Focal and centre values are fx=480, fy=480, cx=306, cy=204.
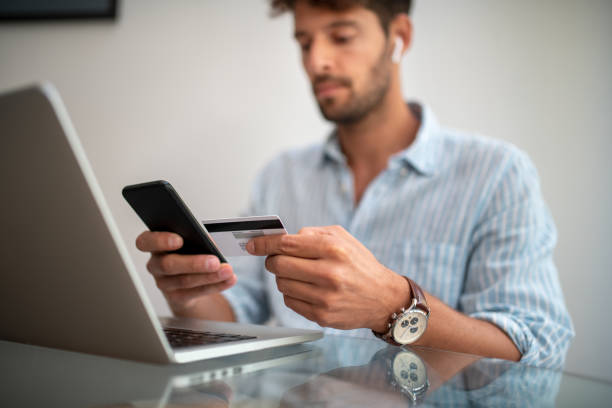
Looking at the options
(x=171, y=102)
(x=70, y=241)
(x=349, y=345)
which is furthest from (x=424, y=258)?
(x=171, y=102)

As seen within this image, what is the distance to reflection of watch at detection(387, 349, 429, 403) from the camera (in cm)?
44

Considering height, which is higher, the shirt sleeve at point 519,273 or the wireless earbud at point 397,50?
the wireless earbud at point 397,50

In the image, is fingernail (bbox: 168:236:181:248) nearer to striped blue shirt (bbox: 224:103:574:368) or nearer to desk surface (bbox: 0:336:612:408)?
desk surface (bbox: 0:336:612:408)

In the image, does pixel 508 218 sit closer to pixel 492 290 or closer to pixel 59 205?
pixel 492 290

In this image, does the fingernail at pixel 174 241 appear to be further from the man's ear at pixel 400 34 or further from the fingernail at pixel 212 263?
the man's ear at pixel 400 34

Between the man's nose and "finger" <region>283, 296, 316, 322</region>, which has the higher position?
the man's nose

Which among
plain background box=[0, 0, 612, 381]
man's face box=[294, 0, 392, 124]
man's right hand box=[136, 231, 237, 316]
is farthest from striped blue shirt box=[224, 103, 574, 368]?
man's right hand box=[136, 231, 237, 316]

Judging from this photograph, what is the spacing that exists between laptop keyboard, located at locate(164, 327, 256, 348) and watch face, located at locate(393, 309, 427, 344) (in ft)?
0.69

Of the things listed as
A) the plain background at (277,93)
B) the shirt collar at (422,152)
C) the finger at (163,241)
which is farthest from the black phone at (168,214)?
the plain background at (277,93)

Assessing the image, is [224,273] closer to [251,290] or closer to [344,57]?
[251,290]

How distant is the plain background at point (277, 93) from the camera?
1.26 meters

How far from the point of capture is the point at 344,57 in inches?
48.8

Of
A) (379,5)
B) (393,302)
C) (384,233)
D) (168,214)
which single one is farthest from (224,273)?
(379,5)

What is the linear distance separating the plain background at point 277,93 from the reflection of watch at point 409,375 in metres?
0.89
